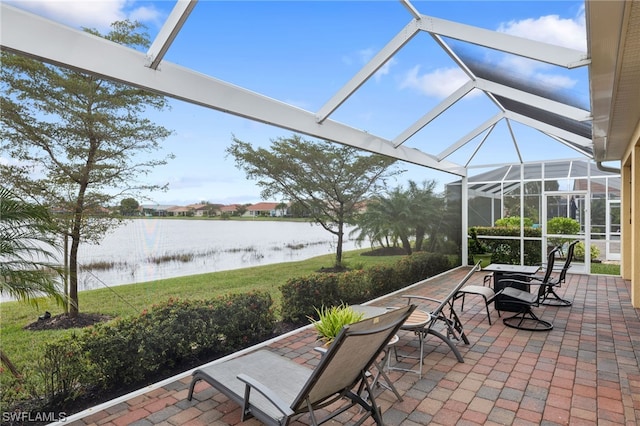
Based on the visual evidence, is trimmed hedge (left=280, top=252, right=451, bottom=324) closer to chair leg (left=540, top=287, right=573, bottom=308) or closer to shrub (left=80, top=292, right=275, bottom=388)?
shrub (left=80, top=292, right=275, bottom=388)

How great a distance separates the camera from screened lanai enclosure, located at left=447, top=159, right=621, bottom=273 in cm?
997

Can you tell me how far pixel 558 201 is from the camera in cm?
1030

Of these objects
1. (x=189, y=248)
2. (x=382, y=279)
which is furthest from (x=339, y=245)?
(x=189, y=248)

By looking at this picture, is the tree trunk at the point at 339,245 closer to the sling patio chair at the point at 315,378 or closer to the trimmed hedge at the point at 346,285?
the trimmed hedge at the point at 346,285

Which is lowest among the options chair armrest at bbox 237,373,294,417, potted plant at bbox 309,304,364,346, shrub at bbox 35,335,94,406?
shrub at bbox 35,335,94,406

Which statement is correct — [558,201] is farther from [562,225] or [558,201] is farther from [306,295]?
[306,295]

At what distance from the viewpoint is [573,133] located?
754 cm

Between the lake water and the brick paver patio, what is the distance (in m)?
1.12

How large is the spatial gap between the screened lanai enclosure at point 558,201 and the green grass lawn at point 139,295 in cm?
735

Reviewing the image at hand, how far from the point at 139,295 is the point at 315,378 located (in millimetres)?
2352

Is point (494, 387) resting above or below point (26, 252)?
below

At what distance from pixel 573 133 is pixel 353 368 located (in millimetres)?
7695

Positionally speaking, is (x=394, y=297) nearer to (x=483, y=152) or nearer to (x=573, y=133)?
(x=573, y=133)

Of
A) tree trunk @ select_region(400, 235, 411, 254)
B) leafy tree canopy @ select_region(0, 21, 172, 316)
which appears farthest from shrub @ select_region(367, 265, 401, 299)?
leafy tree canopy @ select_region(0, 21, 172, 316)
